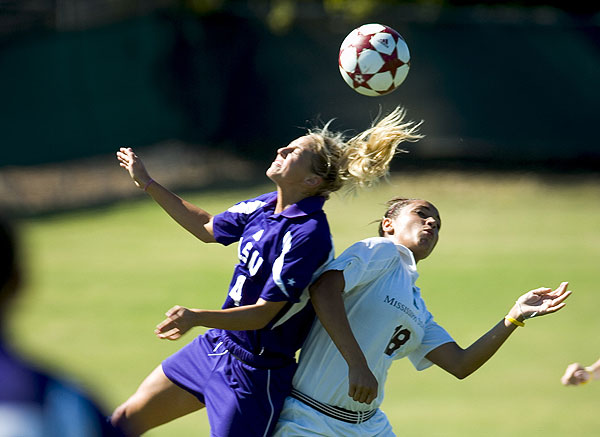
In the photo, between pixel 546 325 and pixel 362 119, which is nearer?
pixel 546 325

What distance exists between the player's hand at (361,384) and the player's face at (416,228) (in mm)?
790

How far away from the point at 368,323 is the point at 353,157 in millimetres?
798

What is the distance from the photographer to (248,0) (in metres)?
22.0

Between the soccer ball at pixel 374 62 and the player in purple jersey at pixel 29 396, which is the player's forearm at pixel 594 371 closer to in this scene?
the soccer ball at pixel 374 62

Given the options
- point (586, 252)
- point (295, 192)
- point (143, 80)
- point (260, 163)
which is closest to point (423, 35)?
point (260, 163)

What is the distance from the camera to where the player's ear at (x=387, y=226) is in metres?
4.65

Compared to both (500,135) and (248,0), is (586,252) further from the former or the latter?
(248,0)

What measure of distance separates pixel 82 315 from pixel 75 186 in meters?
7.68

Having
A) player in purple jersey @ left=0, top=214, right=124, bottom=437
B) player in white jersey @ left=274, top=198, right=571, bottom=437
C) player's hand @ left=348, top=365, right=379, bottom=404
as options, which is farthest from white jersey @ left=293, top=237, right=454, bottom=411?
player in purple jersey @ left=0, top=214, right=124, bottom=437

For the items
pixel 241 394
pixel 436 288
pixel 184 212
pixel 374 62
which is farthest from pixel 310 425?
pixel 436 288

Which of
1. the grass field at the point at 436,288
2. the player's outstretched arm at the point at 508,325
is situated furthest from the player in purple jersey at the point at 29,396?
the player's outstretched arm at the point at 508,325

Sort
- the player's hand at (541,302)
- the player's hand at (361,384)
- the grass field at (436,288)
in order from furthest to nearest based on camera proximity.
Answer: the grass field at (436,288)
the player's hand at (541,302)
the player's hand at (361,384)

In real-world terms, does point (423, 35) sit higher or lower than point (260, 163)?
higher

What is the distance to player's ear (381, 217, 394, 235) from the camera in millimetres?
4648
